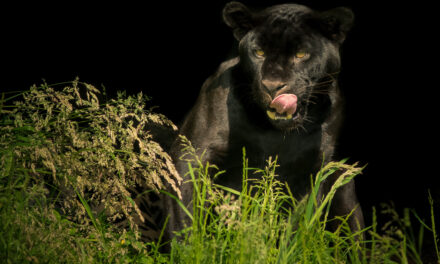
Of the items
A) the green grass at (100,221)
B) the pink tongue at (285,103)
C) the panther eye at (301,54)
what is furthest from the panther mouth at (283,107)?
the green grass at (100,221)

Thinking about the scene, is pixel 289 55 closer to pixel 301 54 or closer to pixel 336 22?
pixel 301 54

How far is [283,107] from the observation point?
3.06m

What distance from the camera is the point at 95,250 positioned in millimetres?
2328

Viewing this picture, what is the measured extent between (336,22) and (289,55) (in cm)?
45

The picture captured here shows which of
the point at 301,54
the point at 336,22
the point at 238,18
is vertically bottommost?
the point at 301,54

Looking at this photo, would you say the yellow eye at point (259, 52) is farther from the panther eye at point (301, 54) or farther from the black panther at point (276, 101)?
the panther eye at point (301, 54)

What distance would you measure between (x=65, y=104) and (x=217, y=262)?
100 centimetres

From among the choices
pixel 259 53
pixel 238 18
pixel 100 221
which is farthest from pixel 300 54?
pixel 100 221

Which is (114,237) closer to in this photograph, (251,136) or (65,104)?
(65,104)

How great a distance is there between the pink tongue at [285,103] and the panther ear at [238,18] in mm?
641

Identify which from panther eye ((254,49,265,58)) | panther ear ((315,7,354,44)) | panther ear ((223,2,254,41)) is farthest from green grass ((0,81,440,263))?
panther ear ((315,7,354,44))

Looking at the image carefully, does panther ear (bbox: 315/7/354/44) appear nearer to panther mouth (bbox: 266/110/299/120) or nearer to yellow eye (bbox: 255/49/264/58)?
yellow eye (bbox: 255/49/264/58)

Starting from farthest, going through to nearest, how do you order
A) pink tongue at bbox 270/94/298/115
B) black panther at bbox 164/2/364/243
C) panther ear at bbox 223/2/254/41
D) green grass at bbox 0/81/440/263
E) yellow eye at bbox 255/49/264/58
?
1. panther ear at bbox 223/2/254/41
2. yellow eye at bbox 255/49/264/58
3. black panther at bbox 164/2/364/243
4. pink tongue at bbox 270/94/298/115
5. green grass at bbox 0/81/440/263

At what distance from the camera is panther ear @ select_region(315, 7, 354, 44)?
11.1 feet
